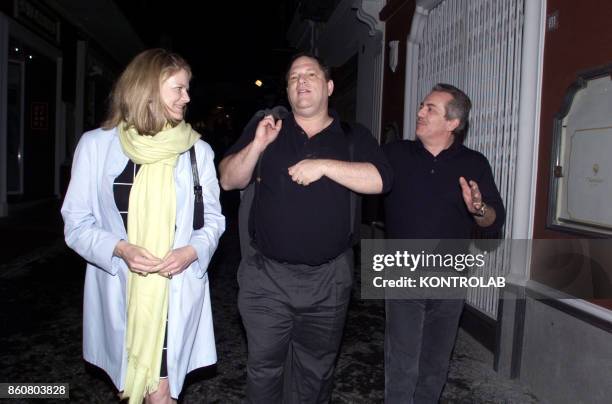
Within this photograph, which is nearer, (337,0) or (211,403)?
(211,403)

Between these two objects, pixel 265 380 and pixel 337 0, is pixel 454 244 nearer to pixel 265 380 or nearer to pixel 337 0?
pixel 265 380

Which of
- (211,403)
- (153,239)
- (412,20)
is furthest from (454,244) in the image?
(412,20)

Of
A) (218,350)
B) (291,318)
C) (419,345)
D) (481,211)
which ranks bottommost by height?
(218,350)

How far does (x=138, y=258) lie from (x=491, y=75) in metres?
3.64

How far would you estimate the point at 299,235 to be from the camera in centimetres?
272

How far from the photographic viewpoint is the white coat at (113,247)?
2414 millimetres

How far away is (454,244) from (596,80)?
132cm

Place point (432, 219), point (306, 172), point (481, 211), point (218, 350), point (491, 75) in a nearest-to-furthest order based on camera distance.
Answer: point (306, 172)
point (481, 211)
point (432, 219)
point (218, 350)
point (491, 75)

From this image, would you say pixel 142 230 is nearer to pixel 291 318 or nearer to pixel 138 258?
pixel 138 258

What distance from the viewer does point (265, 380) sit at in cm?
282

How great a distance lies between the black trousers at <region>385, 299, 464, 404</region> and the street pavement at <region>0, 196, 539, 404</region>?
763 mm

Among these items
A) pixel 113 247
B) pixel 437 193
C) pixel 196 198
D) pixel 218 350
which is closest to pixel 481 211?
pixel 437 193

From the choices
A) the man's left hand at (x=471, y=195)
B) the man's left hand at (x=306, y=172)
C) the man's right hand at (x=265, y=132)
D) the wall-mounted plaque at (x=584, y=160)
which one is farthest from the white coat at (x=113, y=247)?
the wall-mounted plaque at (x=584, y=160)

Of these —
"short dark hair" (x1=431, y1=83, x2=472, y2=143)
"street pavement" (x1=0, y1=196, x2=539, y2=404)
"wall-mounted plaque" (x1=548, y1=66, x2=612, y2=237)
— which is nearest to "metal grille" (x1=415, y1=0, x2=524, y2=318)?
"wall-mounted plaque" (x1=548, y1=66, x2=612, y2=237)
